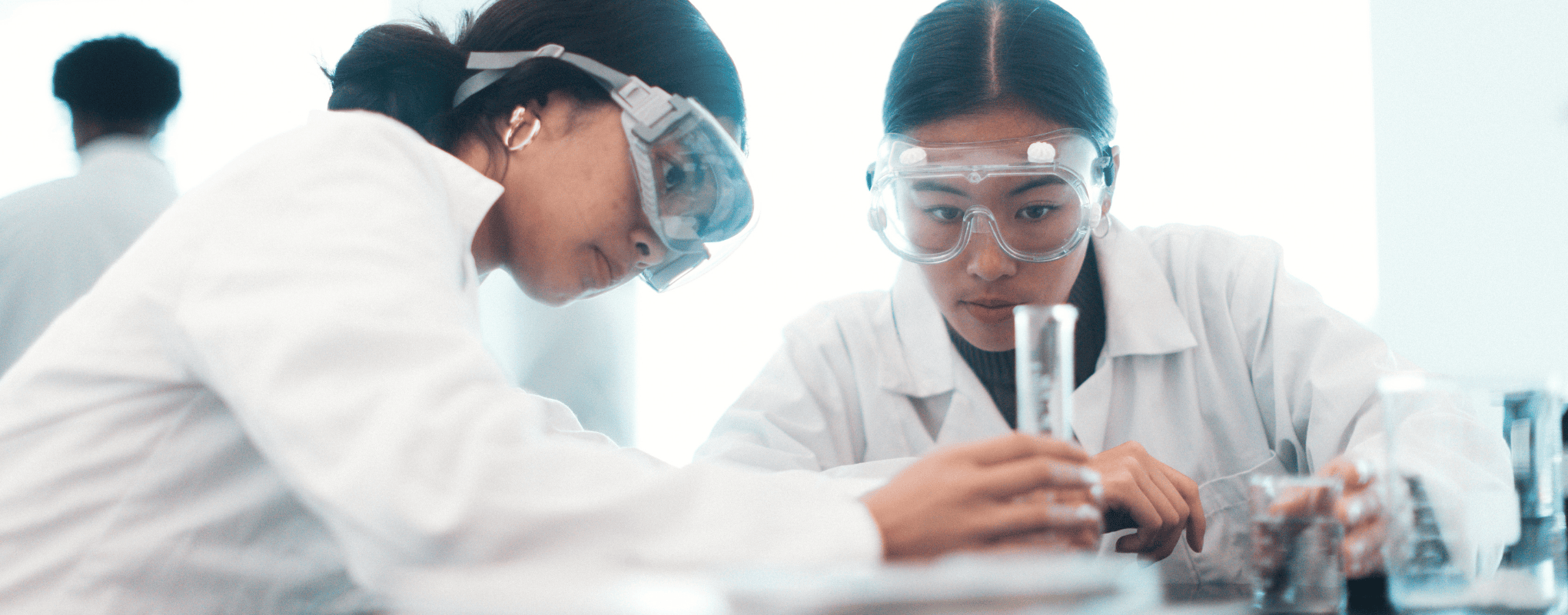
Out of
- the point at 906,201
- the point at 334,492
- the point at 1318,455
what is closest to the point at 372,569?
the point at 334,492

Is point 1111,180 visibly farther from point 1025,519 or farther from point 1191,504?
point 1025,519

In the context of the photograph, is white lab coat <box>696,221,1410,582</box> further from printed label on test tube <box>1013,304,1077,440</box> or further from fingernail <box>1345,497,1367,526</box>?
printed label on test tube <box>1013,304,1077,440</box>

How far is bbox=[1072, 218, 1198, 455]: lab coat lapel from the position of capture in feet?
5.11

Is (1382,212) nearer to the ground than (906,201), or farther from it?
nearer to the ground

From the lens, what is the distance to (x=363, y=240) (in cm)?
70

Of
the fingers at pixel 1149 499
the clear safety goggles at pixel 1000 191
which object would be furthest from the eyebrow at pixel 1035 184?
the fingers at pixel 1149 499

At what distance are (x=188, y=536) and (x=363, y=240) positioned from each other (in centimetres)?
35

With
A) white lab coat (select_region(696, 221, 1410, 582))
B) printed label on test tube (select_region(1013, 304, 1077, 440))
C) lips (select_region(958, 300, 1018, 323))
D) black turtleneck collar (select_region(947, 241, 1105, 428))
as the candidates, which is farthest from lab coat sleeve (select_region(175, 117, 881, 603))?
black turtleneck collar (select_region(947, 241, 1105, 428))

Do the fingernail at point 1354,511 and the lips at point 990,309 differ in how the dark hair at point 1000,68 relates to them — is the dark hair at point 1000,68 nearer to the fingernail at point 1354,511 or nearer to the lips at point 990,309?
the lips at point 990,309

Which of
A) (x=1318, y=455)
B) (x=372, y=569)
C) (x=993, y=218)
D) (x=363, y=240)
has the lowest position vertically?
(x=1318, y=455)

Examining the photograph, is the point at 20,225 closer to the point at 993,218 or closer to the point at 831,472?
the point at 831,472

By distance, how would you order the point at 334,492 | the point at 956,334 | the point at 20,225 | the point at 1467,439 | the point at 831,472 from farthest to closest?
the point at 20,225, the point at 956,334, the point at 831,472, the point at 1467,439, the point at 334,492

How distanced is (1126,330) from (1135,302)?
0.20ft

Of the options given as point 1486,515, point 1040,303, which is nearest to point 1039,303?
point 1040,303
